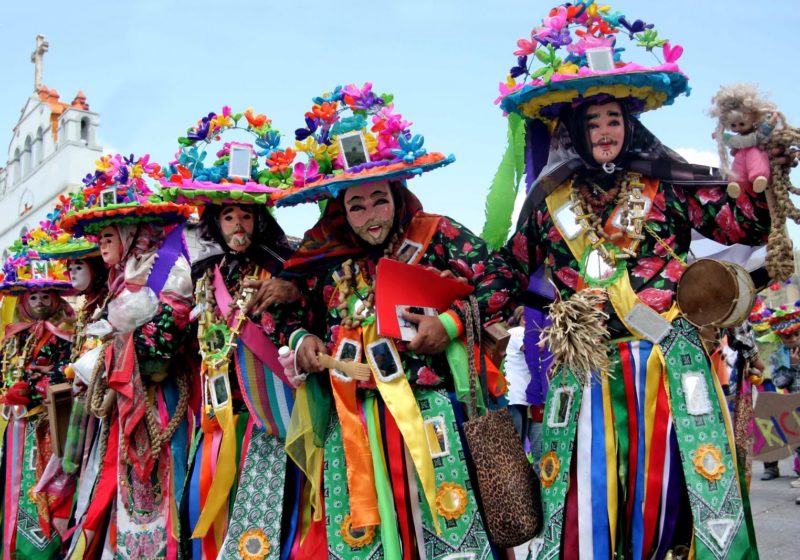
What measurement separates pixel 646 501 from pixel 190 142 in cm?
314

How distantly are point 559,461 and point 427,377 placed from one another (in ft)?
2.31

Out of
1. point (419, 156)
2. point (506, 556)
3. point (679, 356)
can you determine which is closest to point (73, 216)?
point (419, 156)

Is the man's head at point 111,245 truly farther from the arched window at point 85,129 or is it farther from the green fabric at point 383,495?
the arched window at point 85,129

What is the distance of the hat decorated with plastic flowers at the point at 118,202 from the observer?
538cm

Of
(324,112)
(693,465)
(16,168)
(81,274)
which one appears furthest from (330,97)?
(16,168)

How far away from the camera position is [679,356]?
3.29 metres

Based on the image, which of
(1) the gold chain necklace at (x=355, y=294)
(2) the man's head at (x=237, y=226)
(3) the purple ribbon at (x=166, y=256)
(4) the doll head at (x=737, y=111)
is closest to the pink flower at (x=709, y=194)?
(4) the doll head at (x=737, y=111)

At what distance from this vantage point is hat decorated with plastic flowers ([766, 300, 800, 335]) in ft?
29.4

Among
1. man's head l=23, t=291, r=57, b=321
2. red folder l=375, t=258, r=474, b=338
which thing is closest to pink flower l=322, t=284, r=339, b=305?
red folder l=375, t=258, r=474, b=338

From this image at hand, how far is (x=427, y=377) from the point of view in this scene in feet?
12.3

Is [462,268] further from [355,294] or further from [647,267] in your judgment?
[647,267]

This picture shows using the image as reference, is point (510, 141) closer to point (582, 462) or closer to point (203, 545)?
point (582, 462)

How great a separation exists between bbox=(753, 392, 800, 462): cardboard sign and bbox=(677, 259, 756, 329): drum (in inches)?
26.8

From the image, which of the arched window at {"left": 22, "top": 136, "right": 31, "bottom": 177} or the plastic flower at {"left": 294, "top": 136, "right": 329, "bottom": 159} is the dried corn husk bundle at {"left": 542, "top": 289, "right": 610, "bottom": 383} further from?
the arched window at {"left": 22, "top": 136, "right": 31, "bottom": 177}
